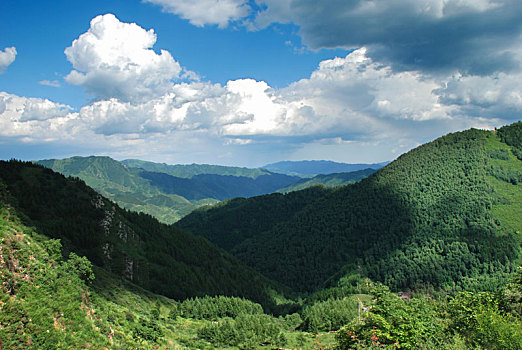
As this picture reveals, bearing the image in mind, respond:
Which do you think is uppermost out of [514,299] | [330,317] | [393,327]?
[393,327]

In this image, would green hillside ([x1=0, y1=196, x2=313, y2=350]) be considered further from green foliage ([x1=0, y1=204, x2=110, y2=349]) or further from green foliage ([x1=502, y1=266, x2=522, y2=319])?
green foliage ([x1=502, y1=266, x2=522, y2=319])

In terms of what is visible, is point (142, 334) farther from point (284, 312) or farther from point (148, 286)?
point (284, 312)

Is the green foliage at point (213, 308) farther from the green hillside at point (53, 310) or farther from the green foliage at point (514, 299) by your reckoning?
the green foliage at point (514, 299)

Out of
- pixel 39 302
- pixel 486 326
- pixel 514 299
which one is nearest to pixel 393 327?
pixel 486 326

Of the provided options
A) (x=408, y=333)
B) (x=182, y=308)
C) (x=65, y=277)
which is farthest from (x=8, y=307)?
(x=182, y=308)

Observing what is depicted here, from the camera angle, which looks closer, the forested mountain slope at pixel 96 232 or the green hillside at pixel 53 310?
the green hillside at pixel 53 310

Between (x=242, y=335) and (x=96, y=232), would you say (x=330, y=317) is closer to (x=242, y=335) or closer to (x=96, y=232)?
(x=242, y=335)

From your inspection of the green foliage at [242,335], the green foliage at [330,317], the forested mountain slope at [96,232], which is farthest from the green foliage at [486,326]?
Result: the forested mountain slope at [96,232]

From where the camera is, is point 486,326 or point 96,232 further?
point 96,232

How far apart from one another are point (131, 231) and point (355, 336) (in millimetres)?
151125

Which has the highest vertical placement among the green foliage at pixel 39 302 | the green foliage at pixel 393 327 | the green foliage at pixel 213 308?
the green foliage at pixel 39 302

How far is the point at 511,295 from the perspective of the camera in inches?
2442


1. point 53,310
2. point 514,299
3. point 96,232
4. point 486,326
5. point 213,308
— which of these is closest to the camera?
point 53,310

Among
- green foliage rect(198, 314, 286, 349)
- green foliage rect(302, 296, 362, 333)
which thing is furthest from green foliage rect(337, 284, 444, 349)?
green foliage rect(302, 296, 362, 333)
